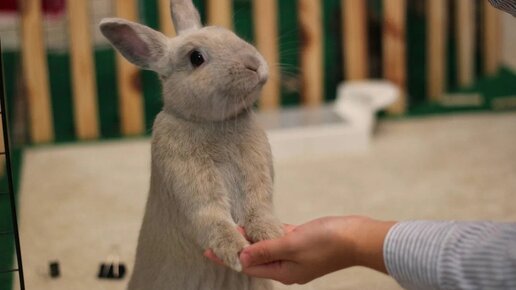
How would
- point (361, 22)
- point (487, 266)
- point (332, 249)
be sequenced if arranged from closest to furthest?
1. point (487, 266)
2. point (332, 249)
3. point (361, 22)

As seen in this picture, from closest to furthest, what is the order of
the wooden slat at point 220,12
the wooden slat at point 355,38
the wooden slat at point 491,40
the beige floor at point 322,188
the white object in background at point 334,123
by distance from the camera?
the beige floor at point 322,188 < the white object in background at point 334,123 < the wooden slat at point 220,12 < the wooden slat at point 355,38 < the wooden slat at point 491,40

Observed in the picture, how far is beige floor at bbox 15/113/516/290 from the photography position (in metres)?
2.17

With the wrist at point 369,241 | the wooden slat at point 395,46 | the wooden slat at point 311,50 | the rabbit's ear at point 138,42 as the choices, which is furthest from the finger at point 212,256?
the wooden slat at point 395,46

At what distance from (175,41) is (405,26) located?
81.4 inches

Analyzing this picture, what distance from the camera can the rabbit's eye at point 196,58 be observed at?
1.42 meters

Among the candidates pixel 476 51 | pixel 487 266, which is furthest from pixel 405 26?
pixel 487 266

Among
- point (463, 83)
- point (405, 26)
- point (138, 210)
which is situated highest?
point (405, 26)

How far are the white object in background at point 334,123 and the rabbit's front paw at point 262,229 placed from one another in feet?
4.49

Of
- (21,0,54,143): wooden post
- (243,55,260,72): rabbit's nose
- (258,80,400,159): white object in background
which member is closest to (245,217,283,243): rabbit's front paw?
(243,55,260,72): rabbit's nose

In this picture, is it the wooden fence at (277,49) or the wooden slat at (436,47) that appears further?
the wooden slat at (436,47)

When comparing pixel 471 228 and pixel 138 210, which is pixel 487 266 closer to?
pixel 471 228

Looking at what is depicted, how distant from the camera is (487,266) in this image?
1.21 m

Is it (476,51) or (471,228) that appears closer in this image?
(471,228)

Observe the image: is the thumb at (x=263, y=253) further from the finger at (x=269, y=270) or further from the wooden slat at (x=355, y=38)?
the wooden slat at (x=355, y=38)
